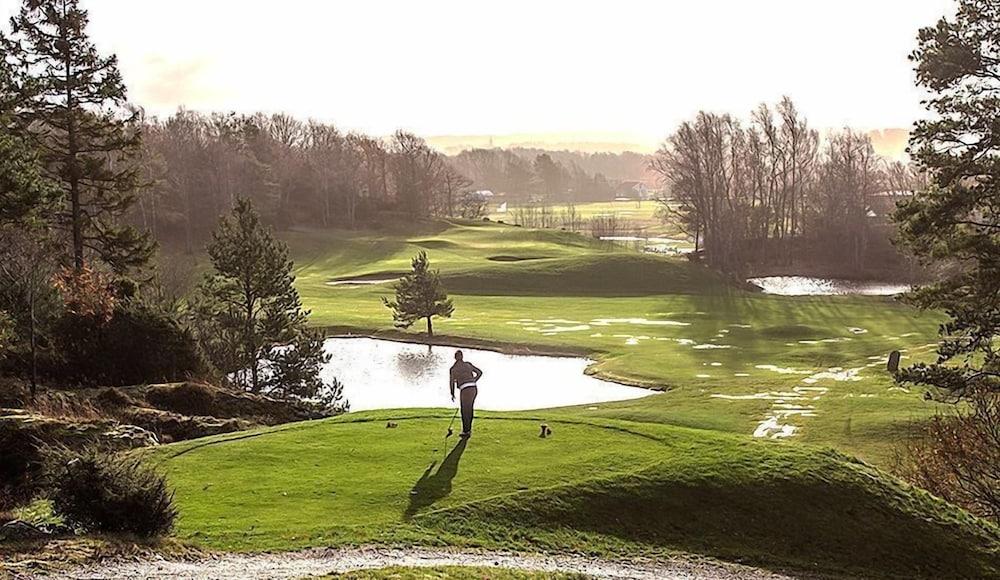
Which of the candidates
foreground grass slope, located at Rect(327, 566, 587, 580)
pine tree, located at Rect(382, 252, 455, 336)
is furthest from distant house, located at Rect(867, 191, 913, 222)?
foreground grass slope, located at Rect(327, 566, 587, 580)

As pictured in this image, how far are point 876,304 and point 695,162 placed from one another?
29.7 metres

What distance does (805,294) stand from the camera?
8638 centimetres

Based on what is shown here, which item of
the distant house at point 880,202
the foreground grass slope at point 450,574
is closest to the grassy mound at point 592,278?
the distant house at point 880,202

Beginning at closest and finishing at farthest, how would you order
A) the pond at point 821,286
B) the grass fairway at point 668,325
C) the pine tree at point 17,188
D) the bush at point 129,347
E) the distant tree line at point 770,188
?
the pine tree at point 17,188
the bush at point 129,347
the grass fairway at point 668,325
the pond at point 821,286
the distant tree line at point 770,188

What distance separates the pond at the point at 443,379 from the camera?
43.9 m

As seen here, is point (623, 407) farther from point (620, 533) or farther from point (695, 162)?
point (695, 162)

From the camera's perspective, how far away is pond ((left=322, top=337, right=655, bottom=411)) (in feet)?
144

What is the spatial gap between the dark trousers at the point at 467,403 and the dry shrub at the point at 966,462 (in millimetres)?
13254

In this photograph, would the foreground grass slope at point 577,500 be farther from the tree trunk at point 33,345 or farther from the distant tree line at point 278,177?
the distant tree line at point 278,177

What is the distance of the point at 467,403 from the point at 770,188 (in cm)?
10363

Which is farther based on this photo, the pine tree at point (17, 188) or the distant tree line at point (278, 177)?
the distant tree line at point (278, 177)

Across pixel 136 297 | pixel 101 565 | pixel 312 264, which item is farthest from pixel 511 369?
pixel 312 264

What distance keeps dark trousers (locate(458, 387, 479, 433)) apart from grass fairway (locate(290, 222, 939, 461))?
14612 mm

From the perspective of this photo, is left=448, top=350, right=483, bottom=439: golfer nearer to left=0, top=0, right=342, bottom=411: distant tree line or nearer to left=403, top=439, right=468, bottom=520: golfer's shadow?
left=403, top=439, right=468, bottom=520: golfer's shadow
